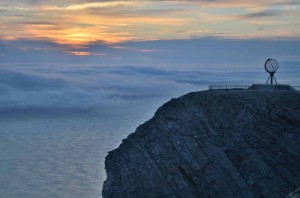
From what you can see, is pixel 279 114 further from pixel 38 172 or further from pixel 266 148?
pixel 38 172

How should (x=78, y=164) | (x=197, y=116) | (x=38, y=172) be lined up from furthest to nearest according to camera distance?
(x=78, y=164) → (x=38, y=172) → (x=197, y=116)

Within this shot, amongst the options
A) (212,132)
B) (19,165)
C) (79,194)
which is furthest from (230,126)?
(19,165)

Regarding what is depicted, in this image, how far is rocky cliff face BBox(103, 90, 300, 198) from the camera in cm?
6588

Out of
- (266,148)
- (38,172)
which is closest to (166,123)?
(266,148)

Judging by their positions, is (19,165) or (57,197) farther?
(19,165)

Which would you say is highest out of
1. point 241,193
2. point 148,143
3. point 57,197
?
point 148,143

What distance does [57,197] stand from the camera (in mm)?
116875

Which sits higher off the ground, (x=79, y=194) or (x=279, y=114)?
(x=279, y=114)

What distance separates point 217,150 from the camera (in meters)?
67.6

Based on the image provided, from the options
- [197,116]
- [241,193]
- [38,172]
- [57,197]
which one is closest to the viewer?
[241,193]

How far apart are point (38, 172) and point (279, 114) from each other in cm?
8923

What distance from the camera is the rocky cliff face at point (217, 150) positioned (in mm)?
65875

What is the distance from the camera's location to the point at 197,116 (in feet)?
229

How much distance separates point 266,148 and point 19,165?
102m
